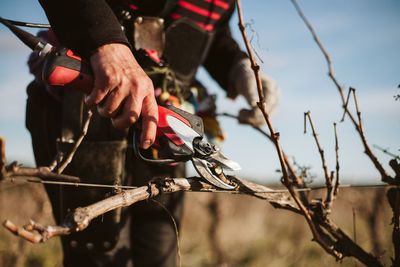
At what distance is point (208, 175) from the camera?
97 cm

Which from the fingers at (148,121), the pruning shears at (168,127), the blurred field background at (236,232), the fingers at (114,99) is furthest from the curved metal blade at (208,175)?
the blurred field background at (236,232)

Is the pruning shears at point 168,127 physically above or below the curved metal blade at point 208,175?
above

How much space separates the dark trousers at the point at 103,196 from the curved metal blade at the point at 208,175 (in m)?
0.23

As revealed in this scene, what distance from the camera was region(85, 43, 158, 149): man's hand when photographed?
90cm

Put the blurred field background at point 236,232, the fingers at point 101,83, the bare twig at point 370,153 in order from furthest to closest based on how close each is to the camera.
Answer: the blurred field background at point 236,232 < the bare twig at point 370,153 < the fingers at point 101,83

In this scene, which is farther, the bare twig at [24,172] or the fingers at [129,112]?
Answer: the fingers at [129,112]

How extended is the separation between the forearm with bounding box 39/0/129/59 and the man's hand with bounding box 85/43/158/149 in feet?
0.10

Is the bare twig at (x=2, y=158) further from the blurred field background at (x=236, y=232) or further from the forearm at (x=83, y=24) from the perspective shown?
the blurred field background at (x=236, y=232)

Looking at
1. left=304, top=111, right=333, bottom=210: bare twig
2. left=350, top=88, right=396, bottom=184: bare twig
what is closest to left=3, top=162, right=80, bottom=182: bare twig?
left=304, top=111, right=333, bottom=210: bare twig

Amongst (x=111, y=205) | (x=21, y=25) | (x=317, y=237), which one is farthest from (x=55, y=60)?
(x=317, y=237)

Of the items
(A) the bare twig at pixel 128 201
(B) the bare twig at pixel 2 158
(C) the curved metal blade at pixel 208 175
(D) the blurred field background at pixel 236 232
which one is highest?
(B) the bare twig at pixel 2 158

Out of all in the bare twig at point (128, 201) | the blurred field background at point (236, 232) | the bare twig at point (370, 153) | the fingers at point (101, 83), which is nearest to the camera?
the bare twig at point (128, 201)

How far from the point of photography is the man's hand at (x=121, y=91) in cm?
90

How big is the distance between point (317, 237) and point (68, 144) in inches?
37.3
